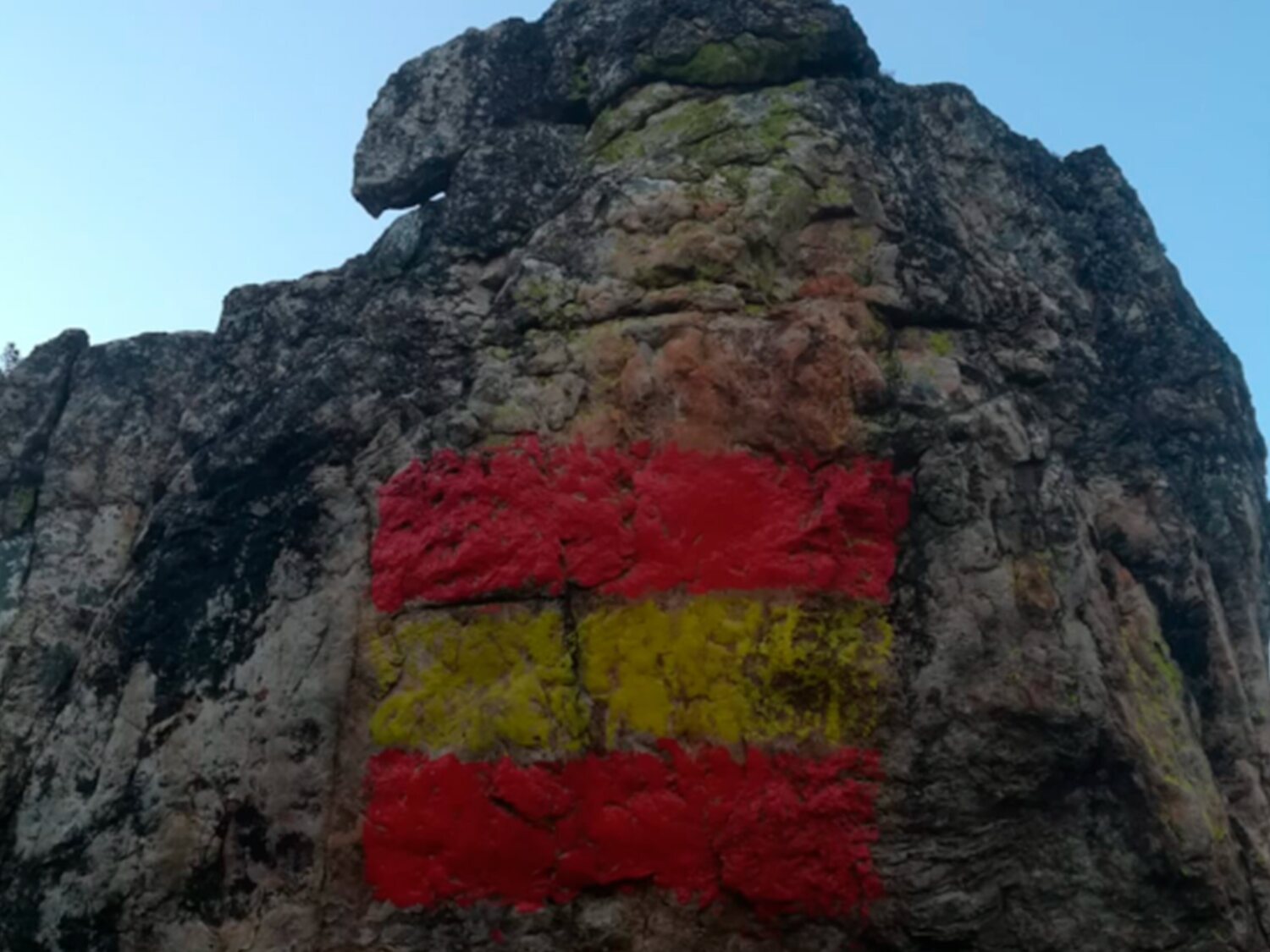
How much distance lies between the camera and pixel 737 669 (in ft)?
26.6

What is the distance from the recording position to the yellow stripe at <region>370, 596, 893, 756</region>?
7.98m

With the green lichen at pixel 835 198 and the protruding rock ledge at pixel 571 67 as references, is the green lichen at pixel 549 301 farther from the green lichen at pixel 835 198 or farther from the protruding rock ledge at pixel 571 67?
the green lichen at pixel 835 198

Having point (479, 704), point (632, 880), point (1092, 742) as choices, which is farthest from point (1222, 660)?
point (479, 704)

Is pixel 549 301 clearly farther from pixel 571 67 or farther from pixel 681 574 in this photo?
pixel 571 67

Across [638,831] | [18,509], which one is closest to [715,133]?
[638,831]

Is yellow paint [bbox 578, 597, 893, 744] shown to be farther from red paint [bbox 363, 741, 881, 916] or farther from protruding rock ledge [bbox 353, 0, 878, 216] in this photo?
protruding rock ledge [bbox 353, 0, 878, 216]

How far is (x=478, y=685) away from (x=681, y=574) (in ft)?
5.26

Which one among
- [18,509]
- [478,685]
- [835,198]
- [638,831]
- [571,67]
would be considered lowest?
[638,831]

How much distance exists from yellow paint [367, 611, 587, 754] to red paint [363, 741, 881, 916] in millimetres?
218

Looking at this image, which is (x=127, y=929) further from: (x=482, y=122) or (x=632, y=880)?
(x=482, y=122)

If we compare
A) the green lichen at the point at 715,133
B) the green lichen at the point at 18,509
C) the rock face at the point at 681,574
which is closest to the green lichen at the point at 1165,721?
the rock face at the point at 681,574

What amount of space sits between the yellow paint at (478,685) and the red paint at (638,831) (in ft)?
0.71

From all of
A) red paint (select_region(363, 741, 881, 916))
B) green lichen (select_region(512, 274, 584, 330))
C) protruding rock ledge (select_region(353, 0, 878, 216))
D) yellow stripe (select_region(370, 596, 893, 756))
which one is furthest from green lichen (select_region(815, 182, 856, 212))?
red paint (select_region(363, 741, 881, 916))

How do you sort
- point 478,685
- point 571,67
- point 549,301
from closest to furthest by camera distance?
point 478,685, point 549,301, point 571,67
